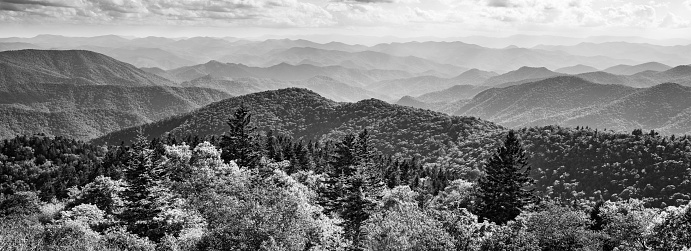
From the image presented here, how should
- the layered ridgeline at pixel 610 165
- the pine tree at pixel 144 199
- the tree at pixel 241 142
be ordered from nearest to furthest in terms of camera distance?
1. the pine tree at pixel 144 199
2. the tree at pixel 241 142
3. the layered ridgeline at pixel 610 165

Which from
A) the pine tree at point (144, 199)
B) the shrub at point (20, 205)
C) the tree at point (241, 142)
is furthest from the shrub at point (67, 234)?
the tree at point (241, 142)

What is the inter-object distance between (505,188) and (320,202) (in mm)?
25369

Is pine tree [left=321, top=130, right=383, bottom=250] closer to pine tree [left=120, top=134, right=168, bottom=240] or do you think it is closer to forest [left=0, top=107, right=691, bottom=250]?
forest [left=0, top=107, right=691, bottom=250]

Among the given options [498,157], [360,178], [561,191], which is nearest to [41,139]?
[360,178]

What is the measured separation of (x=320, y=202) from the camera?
6475 cm

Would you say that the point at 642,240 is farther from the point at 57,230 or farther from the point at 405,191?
the point at 57,230

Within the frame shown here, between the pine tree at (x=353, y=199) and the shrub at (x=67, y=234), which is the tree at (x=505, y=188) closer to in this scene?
the pine tree at (x=353, y=199)

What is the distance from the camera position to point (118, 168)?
107m

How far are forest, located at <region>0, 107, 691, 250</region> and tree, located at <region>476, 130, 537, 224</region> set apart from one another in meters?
0.17

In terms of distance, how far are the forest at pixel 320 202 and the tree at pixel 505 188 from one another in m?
0.17

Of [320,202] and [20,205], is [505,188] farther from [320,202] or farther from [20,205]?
[20,205]

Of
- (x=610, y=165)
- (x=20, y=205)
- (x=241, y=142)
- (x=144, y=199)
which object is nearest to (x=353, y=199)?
(x=144, y=199)

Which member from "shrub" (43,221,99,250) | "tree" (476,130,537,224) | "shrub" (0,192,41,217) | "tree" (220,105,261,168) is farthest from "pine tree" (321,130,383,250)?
"shrub" (0,192,41,217)

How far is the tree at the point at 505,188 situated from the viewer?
63875 mm
